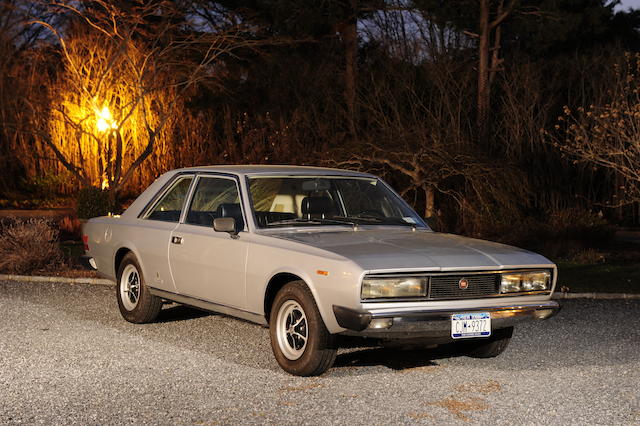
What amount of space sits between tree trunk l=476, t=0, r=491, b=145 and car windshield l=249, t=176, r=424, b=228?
14.1 m

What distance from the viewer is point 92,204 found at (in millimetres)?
20984

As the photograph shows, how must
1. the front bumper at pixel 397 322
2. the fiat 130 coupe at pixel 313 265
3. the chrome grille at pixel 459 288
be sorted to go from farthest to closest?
the chrome grille at pixel 459 288 < the fiat 130 coupe at pixel 313 265 < the front bumper at pixel 397 322

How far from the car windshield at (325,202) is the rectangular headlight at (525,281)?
4.61ft

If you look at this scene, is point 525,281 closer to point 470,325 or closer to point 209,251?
point 470,325

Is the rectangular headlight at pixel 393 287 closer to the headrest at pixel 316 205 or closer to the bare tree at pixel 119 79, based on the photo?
the headrest at pixel 316 205

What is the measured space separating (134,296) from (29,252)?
15.1 ft

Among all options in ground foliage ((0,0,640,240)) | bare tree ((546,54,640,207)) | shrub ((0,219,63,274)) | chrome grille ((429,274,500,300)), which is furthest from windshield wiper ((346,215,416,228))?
ground foliage ((0,0,640,240))

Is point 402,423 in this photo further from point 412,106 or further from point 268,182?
point 412,106

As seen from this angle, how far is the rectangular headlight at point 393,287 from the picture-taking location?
631 cm

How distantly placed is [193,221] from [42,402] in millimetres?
2616

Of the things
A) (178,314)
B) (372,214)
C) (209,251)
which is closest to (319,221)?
(372,214)

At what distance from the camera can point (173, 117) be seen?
2897 centimetres

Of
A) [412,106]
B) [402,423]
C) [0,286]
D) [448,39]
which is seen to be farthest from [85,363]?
[448,39]

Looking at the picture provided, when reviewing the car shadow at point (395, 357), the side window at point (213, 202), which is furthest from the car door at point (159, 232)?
the car shadow at point (395, 357)
